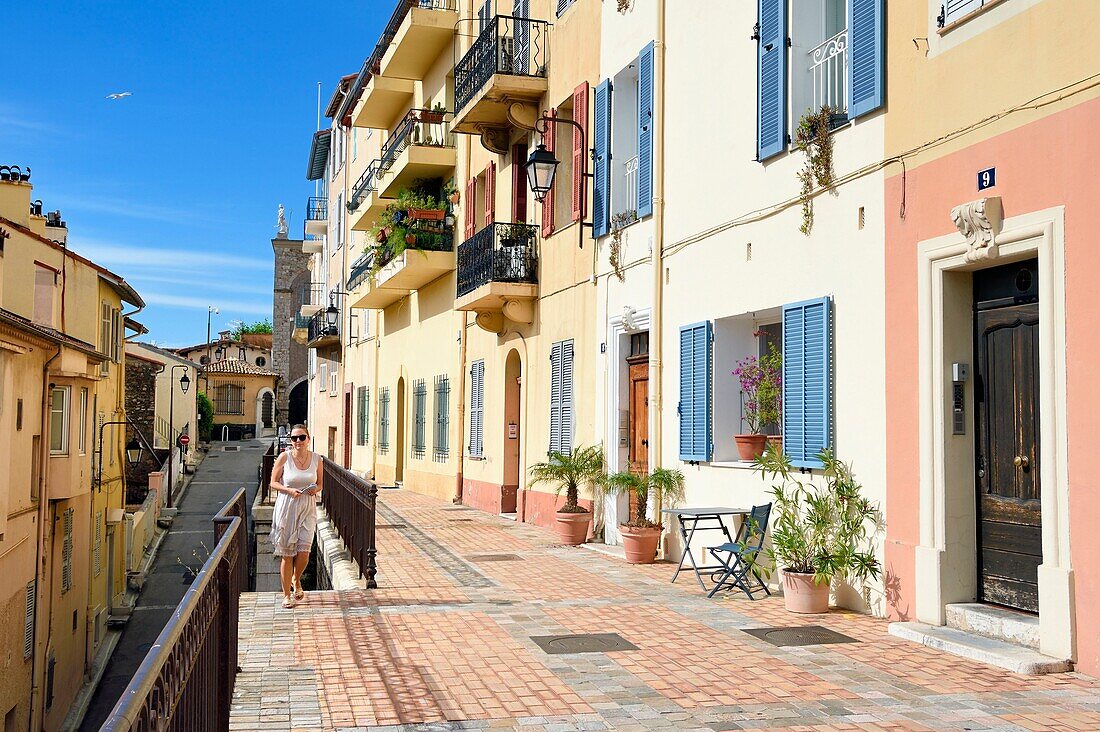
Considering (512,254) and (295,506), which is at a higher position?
(512,254)

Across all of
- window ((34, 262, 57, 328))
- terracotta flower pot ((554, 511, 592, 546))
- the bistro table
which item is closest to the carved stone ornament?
the bistro table

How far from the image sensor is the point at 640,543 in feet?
38.6

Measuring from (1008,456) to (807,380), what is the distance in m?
2.10

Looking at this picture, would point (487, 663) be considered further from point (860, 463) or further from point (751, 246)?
point (751, 246)

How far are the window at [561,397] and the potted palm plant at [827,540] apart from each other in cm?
646

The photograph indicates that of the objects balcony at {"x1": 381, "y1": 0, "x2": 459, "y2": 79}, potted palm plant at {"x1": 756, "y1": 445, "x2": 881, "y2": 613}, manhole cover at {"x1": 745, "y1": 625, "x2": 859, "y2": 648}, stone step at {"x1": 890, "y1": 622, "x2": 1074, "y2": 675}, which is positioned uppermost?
balcony at {"x1": 381, "y1": 0, "x2": 459, "y2": 79}

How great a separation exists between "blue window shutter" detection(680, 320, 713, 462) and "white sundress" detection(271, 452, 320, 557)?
4002 mm

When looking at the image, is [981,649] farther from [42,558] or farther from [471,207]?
[42,558]

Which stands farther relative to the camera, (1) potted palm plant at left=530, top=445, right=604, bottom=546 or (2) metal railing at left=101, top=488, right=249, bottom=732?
(1) potted palm plant at left=530, top=445, right=604, bottom=546

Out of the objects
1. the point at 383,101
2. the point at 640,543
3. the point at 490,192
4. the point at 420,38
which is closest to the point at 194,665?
the point at 640,543

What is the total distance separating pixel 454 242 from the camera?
71.0 feet

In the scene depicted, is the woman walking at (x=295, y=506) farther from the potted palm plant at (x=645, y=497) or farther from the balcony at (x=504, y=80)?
the balcony at (x=504, y=80)

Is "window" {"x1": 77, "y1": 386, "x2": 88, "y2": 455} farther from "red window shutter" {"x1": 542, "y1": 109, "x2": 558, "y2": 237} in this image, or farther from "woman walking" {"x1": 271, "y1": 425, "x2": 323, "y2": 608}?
"woman walking" {"x1": 271, "y1": 425, "x2": 323, "y2": 608}

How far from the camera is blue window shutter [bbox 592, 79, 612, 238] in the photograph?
46.0 ft
